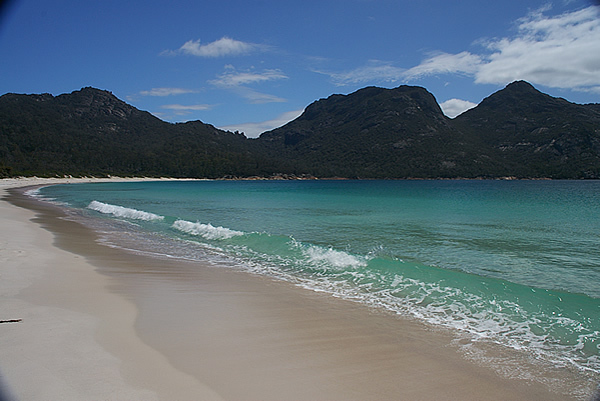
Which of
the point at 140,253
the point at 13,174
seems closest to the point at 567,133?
the point at 140,253

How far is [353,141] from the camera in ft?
488

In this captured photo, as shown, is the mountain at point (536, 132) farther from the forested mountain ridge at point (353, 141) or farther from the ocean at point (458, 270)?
the ocean at point (458, 270)

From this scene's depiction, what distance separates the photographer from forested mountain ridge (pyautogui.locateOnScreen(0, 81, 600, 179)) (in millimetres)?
107188

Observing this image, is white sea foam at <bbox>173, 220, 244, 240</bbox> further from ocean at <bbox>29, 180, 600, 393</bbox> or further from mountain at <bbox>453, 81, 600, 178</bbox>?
mountain at <bbox>453, 81, 600, 178</bbox>

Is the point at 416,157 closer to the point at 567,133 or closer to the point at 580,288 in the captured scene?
the point at 567,133

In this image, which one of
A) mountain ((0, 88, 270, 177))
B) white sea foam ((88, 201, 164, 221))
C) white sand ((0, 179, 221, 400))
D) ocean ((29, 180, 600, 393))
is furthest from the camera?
mountain ((0, 88, 270, 177))

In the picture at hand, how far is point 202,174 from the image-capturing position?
129750 mm

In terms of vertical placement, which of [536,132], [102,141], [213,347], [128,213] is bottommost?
[128,213]

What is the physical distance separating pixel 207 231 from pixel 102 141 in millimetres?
128363

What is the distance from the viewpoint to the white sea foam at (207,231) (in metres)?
13.6

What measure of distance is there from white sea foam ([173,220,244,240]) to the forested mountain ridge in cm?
8434

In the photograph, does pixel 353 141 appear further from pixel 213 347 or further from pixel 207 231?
pixel 213 347

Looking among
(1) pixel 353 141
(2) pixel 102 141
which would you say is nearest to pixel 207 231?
(2) pixel 102 141

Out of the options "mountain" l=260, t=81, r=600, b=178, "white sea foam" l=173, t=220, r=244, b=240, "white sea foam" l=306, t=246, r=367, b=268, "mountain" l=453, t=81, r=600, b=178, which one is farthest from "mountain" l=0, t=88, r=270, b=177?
"mountain" l=453, t=81, r=600, b=178
